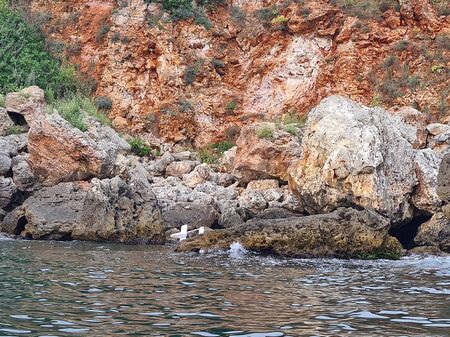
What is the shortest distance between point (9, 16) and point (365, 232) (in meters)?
23.0

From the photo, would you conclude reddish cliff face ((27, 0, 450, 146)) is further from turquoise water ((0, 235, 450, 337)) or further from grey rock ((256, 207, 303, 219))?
turquoise water ((0, 235, 450, 337))

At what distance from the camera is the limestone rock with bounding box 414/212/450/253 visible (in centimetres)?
1598

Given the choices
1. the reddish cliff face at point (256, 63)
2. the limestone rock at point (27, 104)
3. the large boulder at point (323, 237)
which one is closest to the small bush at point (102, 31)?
the reddish cliff face at point (256, 63)

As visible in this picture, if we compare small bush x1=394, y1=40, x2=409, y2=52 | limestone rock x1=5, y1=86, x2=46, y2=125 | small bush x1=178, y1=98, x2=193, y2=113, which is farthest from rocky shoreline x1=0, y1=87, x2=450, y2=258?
small bush x1=394, y1=40, x2=409, y2=52

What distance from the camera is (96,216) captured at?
58.7 ft

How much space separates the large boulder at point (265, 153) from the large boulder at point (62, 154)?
14.4ft

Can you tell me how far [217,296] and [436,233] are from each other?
9.01 m

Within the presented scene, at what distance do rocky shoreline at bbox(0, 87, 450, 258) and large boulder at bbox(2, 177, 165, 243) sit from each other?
1.1 inches

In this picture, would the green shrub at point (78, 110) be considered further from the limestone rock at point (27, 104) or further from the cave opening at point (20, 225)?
the cave opening at point (20, 225)

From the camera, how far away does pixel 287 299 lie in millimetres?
8773

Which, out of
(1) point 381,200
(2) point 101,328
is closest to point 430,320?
(2) point 101,328

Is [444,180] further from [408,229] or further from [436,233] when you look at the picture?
[408,229]

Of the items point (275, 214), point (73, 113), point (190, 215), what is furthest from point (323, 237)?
point (73, 113)

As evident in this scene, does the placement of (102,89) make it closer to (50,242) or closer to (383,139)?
(50,242)
